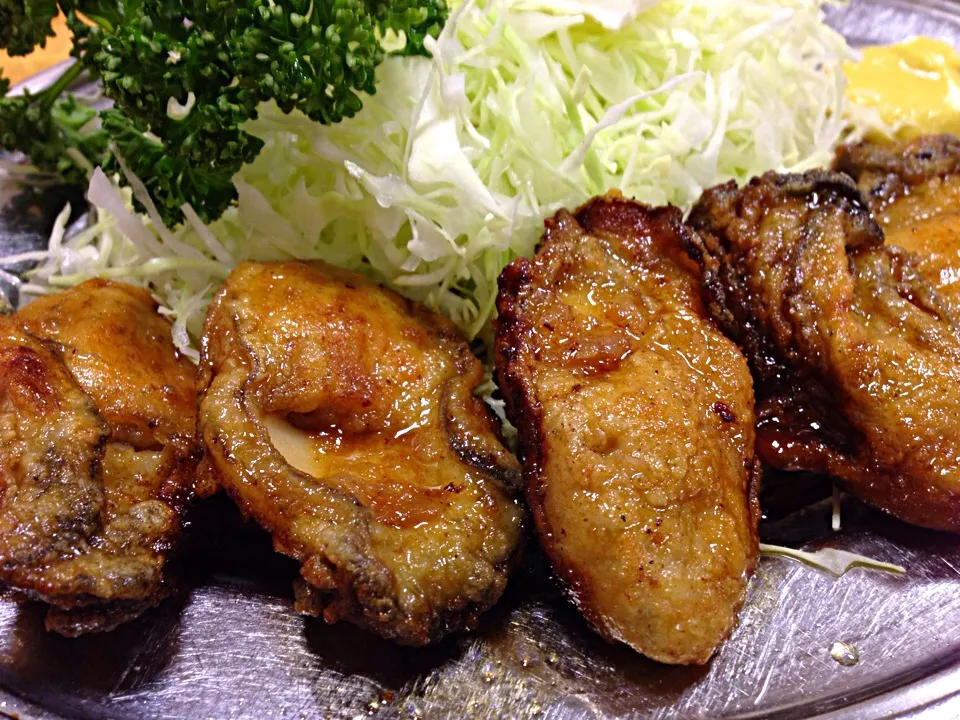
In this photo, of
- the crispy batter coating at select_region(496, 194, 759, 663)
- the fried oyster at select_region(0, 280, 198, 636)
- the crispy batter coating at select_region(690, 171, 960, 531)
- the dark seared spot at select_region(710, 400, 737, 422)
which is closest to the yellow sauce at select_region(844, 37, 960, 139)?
the crispy batter coating at select_region(690, 171, 960, 531)

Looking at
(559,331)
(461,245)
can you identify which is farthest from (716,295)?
(461,245)

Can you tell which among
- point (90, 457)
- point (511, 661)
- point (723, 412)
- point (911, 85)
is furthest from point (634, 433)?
point (911, 85)

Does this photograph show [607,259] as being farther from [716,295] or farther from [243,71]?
[243,71]

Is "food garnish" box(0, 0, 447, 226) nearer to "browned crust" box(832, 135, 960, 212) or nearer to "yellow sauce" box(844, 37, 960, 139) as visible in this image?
"browned crust" box(832, 135, 960, 212)

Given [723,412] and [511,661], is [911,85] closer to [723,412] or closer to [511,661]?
[723,412]

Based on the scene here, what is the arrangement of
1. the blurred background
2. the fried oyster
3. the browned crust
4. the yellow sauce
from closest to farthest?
the fried oyster, the browned crust, the yellow sauce, the blurred background

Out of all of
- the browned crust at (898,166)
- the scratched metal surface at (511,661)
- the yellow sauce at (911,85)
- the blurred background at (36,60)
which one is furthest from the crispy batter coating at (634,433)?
the blurred background at (36,60)

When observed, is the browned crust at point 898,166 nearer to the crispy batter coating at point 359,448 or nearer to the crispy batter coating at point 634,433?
the crispy batter coating at point 634,433
